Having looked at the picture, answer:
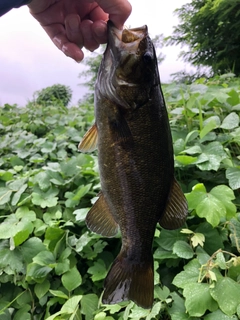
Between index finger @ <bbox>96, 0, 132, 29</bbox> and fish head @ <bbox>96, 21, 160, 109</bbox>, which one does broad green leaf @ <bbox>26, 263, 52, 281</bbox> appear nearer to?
fish head @ <bbox>96, 21, 160, 109</bbox>

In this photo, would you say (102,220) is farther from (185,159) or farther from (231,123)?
(231,123)

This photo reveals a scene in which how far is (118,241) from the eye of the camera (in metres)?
2.00

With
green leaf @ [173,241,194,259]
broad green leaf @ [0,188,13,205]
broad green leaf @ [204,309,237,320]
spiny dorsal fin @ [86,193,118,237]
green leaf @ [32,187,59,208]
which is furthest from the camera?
broad green leaf @ [0,188,13,205]

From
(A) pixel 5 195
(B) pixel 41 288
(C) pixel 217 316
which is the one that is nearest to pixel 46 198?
(A) pixel 5 195

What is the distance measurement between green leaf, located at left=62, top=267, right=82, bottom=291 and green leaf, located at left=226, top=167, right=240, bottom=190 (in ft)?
3.07

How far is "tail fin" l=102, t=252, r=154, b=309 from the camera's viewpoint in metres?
1.15

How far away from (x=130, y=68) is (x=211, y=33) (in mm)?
7573

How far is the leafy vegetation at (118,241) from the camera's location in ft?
5.01

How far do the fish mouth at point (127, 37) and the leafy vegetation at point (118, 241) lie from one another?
0.84 meters

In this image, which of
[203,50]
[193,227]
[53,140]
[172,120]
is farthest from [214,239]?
[203,50]

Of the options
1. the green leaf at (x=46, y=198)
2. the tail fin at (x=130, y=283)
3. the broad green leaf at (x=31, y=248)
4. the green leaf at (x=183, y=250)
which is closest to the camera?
the tail fin at (x=130, y=283)

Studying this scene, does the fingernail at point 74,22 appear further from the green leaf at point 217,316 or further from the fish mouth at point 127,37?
the green leaf at point 217,316

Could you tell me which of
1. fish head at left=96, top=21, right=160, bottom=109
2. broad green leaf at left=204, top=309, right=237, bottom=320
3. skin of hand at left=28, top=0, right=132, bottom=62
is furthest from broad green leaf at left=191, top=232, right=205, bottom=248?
skin of hand at left=28, top=0, right=132, bottom=62

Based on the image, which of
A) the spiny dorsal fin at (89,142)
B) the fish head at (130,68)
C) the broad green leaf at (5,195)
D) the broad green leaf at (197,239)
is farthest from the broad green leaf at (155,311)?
the broad green leaf at (5,195)
